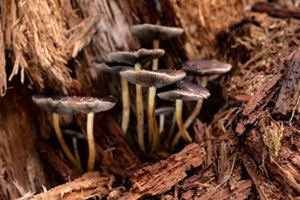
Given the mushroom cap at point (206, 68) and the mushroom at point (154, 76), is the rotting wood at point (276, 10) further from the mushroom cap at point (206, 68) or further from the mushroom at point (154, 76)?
the mushroom at point (154, 76)

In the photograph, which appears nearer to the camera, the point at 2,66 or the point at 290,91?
the point at 290,91

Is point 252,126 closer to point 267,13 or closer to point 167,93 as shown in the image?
point 167,93

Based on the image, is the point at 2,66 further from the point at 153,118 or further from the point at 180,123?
the point at 180,123

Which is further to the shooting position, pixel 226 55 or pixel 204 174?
pixel 226 55

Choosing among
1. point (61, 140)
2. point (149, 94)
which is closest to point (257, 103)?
point (149, 94)

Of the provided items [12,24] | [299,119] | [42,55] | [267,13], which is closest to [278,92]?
[299,119]

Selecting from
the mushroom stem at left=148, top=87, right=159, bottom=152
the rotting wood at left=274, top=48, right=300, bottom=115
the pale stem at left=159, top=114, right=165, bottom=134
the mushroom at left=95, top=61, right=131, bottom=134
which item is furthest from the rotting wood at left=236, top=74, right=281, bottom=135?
the mushroom at left=95, top=61, right=131, bottom=134
